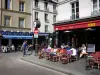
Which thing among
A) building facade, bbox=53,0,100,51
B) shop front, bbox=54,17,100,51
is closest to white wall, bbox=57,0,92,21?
building facade, bbox=53,0,100,51

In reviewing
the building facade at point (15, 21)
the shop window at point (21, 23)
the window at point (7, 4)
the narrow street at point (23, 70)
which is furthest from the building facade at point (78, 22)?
the shop window at point (21, 23)

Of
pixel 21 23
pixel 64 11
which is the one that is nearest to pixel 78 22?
pixel 64 11

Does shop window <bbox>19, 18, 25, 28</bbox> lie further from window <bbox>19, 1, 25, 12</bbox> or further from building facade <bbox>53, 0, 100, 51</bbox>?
building facade <bbox>53, 0, 100, 51</bbox>

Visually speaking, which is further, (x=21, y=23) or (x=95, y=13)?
(x=21, y=23)

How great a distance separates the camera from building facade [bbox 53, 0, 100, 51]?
18681 millimetres

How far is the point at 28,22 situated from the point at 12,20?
13.5 ft

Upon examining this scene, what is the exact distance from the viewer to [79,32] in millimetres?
21391

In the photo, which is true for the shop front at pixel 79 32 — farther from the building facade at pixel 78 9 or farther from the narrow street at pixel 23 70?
the narrow street at pixel 23 70

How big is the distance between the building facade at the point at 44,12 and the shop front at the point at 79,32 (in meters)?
19.7

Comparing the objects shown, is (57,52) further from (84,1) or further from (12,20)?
(12,20)

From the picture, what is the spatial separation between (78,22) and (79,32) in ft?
5.45

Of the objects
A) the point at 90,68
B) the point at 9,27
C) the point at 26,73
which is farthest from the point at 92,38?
the point at 9,27

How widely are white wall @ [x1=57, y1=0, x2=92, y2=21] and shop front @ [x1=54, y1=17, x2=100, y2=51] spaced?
905mm

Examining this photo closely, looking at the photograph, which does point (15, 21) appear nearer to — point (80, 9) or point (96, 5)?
point (80, 9)
